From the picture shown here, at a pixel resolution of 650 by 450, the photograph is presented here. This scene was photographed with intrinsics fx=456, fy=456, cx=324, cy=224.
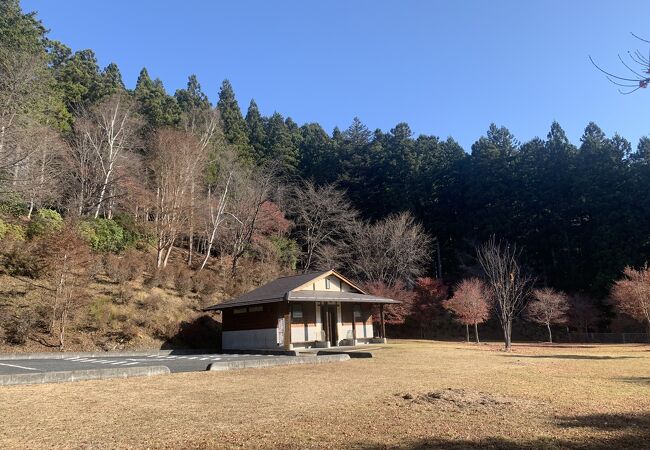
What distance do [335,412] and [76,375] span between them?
23.6 feet

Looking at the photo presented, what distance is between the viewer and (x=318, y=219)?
41.8m

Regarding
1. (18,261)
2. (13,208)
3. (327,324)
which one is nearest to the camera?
(18,261)

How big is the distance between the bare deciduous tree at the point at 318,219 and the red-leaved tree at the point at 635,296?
20.5 meters

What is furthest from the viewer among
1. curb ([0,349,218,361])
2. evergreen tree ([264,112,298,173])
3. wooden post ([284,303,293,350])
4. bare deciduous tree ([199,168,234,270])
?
evergreen tree ([264,112,298,173])

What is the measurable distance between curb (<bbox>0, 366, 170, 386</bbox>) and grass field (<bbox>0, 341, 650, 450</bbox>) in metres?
0.60

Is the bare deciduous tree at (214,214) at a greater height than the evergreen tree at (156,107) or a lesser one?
lesser

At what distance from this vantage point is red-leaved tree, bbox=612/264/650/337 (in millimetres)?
25969

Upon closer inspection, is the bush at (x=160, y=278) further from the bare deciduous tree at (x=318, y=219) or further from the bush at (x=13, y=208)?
the bare deciduous tree at (x=318, y=219)

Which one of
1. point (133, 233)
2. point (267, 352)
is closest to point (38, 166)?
point (133, 233)

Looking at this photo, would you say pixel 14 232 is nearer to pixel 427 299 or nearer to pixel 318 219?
pixel 318 219

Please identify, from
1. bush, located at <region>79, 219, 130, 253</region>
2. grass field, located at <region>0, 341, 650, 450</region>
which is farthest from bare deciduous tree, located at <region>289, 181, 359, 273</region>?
grass field, located at <region>0, 341, 650, 450</region>

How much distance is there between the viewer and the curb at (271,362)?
13.1m

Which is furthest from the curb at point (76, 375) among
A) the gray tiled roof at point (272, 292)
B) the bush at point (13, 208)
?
the bush at point (13, 208)

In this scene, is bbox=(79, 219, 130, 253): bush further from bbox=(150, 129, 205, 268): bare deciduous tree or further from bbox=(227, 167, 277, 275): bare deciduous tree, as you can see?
bbox=(227, 167, 277, 275): bare deciduous tree
